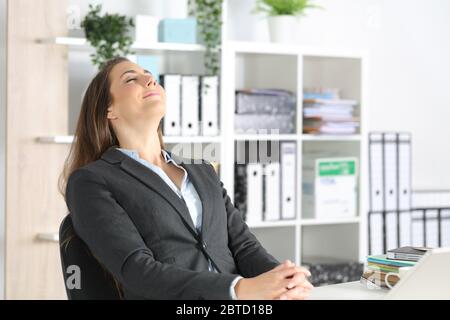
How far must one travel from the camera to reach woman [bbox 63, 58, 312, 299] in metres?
1.89

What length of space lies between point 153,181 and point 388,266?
0.66m

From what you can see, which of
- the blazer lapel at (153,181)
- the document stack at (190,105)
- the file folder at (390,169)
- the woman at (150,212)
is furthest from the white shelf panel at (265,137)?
the blazer lapel at (153,181)

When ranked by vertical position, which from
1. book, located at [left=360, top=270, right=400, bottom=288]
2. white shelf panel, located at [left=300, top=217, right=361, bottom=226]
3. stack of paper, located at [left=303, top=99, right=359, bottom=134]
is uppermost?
stack of paper, located at [left=303, top=99, right=359, bottom=134]

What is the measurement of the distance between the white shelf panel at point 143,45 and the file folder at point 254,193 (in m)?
0.62

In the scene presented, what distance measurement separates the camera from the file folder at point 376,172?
428 cm

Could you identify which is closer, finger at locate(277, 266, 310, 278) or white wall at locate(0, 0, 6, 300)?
finger at locate(277, 266, 310, 278)

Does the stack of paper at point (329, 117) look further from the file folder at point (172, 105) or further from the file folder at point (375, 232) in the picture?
the file folder at point (172, 105)

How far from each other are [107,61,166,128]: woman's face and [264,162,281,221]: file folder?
181 centimetres

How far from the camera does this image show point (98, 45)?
11.6 feet

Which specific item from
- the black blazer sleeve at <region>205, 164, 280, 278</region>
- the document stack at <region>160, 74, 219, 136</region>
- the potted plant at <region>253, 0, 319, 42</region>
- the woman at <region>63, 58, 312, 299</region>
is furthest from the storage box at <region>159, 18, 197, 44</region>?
the black blazer sleeve at <region>205, 164, 280, 278</region>

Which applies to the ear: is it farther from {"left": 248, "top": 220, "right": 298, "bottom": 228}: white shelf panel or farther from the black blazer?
A: {"left": 248, "top": 220, "right": 298, "bottom": 228}: white shelf panel

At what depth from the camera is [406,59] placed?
4762mm

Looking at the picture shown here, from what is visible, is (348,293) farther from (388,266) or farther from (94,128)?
(94,128)
